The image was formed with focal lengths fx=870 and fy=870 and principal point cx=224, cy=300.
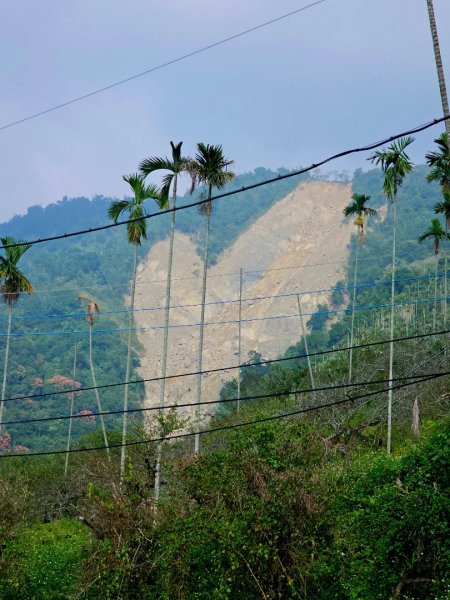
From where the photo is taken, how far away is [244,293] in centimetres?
17225

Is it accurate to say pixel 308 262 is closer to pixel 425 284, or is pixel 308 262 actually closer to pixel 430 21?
pixel 425 284

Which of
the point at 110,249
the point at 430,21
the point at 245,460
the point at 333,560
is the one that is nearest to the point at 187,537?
the point at 245,460

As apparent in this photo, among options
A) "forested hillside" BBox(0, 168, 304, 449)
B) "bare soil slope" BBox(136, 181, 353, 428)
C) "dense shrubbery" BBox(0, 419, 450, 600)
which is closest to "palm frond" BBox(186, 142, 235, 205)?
"dense shrubbery" BBox(0, 419, 450, 600)

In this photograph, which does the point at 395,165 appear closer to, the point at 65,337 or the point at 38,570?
the point at 38,570

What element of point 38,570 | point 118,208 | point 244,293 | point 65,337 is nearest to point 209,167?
point 118,208

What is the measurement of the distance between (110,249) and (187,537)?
171888 millimetres

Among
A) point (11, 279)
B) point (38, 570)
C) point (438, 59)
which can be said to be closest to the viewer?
point (438, 59)

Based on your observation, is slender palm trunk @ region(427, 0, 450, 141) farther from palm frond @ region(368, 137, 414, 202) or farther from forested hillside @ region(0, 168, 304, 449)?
forested hillside @ region(0, 168, 304, 449)

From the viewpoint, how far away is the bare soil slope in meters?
146

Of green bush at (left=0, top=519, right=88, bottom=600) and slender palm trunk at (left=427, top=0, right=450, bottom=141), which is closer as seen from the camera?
slender palm trunk at (left=427, top=0, right=450, bottom=141)

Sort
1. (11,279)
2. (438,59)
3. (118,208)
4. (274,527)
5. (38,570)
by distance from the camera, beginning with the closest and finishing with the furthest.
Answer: (274,527) → (438,59) → (38,570) → (118,208) → (11,279)

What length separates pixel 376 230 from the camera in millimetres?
161500

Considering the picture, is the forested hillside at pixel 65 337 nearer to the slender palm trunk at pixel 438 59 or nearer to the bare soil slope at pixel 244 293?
the bare soil slope at pixel 244 293

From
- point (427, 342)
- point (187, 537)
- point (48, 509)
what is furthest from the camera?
point (427, 342)
